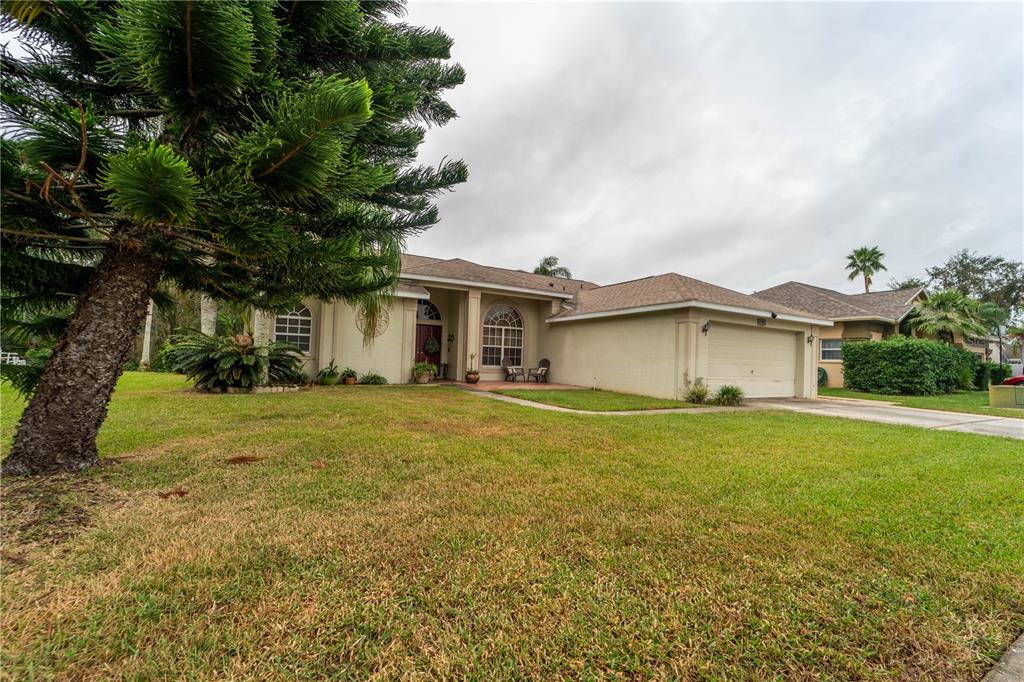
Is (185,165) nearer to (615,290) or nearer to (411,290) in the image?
(411,290)

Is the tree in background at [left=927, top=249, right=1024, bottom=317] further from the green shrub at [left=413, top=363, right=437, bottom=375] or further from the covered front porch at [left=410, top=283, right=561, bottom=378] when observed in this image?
the green shrub at [left=413, top=363, right=437, bottom=375]

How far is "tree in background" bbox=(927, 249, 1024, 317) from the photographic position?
35.4 m

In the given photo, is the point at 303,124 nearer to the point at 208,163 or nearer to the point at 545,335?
the point at 208,163

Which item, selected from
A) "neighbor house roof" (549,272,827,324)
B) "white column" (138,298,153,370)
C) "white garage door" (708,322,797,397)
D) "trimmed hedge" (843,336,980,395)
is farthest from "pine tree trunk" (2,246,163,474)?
"trimmed hedge" (843,336,980,395)

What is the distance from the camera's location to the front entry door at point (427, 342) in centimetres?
1642

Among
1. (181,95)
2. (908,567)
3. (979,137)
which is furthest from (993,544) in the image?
(979,137)

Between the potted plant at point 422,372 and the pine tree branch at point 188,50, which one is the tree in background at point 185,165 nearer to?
the pine tree branch at point 188,50

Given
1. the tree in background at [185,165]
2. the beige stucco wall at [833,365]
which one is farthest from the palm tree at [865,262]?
the tree in background at [185,165]

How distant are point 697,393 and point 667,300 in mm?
2739

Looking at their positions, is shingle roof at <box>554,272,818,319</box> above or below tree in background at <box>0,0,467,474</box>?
above

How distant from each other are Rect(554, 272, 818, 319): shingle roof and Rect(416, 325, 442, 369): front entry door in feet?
16.2

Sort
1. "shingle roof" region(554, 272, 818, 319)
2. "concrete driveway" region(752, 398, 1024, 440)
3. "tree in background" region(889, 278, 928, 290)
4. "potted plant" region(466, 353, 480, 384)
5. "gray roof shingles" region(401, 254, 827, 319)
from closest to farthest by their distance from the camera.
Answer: "concrete driveway" region(752, 398, 1024, 440) < "shingle roof" region(554, 272, 818, 319) < "gray roof shingles" region(401, 254, 827, 319) < "potted plant" region(466, 353, 480, 384) < "tree in background" region(889, 278, 928, 290)

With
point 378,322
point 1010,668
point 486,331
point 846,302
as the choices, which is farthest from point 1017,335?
point 378,322

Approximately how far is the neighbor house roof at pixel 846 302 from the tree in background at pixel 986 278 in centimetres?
2327
